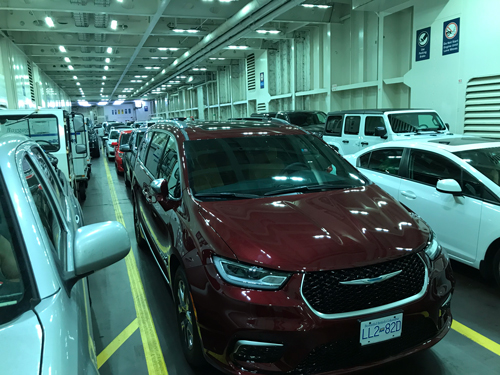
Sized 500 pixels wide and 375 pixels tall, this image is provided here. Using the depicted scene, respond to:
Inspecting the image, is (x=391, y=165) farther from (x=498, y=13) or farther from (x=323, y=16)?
(x=323, y=16)

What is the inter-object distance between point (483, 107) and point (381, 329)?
339 inches

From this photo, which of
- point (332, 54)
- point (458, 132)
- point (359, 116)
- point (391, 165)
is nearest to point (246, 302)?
point (391, 165)

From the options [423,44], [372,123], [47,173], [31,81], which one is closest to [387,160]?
[47,173]

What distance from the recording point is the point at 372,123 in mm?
9695

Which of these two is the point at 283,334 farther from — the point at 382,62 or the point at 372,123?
the point at 382,62

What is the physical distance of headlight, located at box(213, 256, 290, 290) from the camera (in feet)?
7.46

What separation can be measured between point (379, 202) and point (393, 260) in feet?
2.51

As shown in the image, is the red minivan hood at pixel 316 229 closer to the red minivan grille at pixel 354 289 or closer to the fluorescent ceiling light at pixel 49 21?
the red minivan grille at pixel 354 289

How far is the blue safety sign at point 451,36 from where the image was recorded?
9.38 meters

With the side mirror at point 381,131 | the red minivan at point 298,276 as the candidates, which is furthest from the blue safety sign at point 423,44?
the red minivan at point 298,276

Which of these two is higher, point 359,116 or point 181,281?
point 359,116

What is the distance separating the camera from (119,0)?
1108 cm

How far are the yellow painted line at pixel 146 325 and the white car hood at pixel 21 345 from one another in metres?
1.91

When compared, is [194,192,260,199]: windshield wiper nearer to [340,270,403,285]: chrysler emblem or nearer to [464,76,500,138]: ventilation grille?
[340,270,403,285]: chrysler emblem
